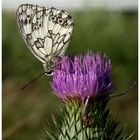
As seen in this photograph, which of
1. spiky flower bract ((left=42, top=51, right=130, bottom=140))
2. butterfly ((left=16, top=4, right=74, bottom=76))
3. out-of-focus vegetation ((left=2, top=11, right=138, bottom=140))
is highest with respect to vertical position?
butterfly ((left=16, top=4, right=74, bottom=76))

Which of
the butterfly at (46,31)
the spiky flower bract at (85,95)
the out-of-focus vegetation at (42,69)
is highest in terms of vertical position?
the butterfly at (46,31)

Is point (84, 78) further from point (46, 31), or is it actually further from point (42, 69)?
point (42, 69)

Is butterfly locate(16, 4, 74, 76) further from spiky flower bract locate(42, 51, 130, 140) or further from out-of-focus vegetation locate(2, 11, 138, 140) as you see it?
out-of-focus vegetation locate(2, 11, 138, 140)

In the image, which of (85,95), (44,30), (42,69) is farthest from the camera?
(42,69)

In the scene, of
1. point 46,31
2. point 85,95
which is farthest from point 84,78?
point 46,31

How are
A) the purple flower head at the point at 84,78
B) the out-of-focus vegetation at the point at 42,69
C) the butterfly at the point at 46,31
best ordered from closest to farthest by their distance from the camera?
the purple flower head at the point at 84,78
the butterfly at the point at 46,31
the out-of-focus vegetation at the point at 42,69

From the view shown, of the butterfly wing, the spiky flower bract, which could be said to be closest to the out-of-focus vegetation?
the butterfly wing

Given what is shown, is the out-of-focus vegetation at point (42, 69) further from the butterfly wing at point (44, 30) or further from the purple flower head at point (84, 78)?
the purple flower head at point (84, 78)

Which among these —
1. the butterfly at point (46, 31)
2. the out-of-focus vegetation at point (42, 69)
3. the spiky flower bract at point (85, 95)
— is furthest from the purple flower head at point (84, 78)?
the out-of-focus vegetation at point (42, 69)
